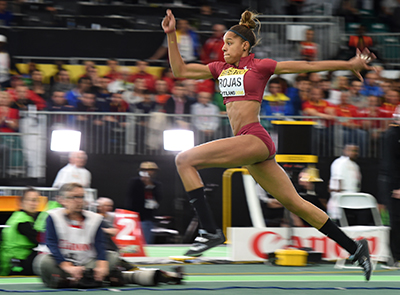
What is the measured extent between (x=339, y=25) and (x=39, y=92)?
306 inches

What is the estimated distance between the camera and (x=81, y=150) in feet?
39.4

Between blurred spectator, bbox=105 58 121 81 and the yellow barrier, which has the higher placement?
blurred spectator, bbox=105 58 121 81

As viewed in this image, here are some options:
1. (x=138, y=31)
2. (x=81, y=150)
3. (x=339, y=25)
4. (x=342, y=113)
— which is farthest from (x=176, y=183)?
(x=339, y=25)

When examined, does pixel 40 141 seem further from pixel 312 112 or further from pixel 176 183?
pixel 312 112

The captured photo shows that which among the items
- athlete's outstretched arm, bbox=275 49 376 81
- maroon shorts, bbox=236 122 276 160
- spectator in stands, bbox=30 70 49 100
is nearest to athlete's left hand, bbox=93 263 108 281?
maroon shorts, bbox=236 122 276 160

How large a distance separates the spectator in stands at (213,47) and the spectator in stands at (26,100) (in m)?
3.73

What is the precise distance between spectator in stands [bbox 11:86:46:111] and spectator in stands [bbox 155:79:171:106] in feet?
7.04

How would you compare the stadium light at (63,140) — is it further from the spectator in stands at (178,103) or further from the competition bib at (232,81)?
the competition bib at (232,81)

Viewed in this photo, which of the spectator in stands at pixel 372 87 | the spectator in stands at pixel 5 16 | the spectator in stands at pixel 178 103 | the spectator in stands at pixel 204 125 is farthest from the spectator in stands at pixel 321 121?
the spectator in stands at pixel 5 16

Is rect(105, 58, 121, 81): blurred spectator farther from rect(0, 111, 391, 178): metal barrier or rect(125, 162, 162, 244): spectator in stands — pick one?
rect(125, 162, 162, 244): spectator in stands

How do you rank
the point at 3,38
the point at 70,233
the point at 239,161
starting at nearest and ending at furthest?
the point at 239,161
the point at 70,233
the point at 3,38

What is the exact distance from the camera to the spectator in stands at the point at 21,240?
788 centimetres

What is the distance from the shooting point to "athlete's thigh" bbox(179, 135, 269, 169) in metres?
5.57

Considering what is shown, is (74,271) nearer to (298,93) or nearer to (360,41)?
(298,93)
